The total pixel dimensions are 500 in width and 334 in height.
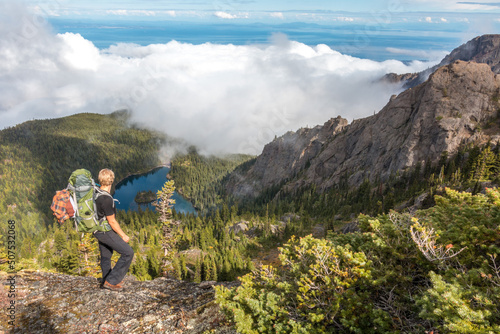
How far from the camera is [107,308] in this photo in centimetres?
1345

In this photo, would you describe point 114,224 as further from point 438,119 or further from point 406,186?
point 438,119

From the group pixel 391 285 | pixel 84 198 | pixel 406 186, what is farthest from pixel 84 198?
pixel 406 186

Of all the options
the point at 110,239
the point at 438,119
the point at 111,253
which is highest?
the point at 110,239

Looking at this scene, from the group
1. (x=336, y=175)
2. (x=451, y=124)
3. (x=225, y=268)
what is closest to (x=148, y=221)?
(x=225, y=268)

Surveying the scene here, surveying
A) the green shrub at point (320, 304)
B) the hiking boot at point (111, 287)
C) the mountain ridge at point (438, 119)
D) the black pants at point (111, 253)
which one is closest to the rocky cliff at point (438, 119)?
the mountain ridge at point (438, 119)

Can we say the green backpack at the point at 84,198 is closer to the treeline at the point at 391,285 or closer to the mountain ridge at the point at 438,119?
the treeline at the point at 391,285

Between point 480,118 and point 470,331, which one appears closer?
point 470,331

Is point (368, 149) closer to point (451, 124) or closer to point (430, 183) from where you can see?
point (451, 124)

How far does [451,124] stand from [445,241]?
16046 centimetres

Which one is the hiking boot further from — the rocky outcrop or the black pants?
the rocky outcrop

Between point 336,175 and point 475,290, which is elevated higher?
point 475,290

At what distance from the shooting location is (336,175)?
19012 cm

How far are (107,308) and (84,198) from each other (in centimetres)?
663

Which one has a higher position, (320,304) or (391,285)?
(391,285)
